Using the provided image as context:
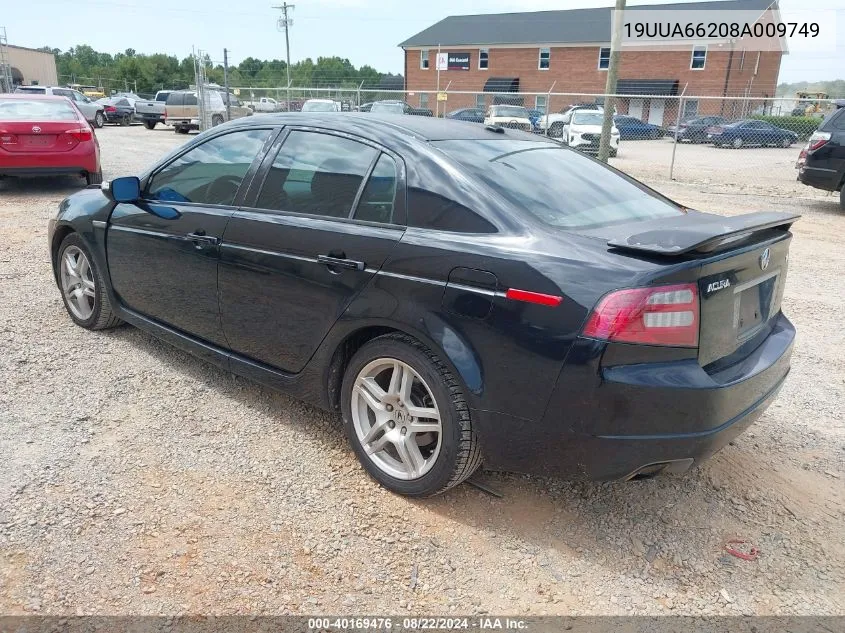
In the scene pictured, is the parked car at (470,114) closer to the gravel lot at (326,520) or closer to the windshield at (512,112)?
the windshield at (512,112)

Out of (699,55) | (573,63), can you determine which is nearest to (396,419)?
(699,55)

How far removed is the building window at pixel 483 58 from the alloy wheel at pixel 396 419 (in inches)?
2056

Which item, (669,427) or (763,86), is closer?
(669,427)

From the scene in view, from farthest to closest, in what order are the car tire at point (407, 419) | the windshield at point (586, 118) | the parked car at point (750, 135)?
the parked car at point (750, 135)
the windshield at point (586, 118)
the car tire at point (407, 419)

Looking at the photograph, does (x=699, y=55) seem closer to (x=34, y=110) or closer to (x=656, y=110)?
(x=656, y=110)

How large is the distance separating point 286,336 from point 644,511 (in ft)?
6.03

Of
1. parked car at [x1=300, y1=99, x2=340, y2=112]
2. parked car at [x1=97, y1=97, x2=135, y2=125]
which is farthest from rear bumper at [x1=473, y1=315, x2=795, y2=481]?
parked car at [x1=97, y1=97, x2=135, y2=125]

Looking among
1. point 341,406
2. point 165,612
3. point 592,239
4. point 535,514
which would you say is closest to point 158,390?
point 341,406

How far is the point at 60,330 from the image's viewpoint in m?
4.79

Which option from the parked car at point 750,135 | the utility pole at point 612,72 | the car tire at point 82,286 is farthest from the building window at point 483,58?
the car tire at point 82,286

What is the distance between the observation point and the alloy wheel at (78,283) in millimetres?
4625

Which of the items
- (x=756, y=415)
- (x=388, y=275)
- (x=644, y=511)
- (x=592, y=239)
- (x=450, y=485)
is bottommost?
(x=644, y=511)

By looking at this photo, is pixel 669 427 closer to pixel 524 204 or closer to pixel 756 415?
pixel 756 415

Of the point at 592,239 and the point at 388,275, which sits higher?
the point at 592,239
